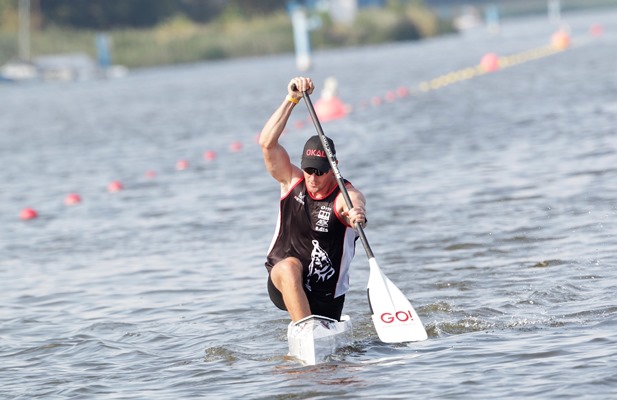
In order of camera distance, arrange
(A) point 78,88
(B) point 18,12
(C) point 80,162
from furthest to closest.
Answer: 1. (B) point 18,12
2. (A) point 78,88
3. (C) point 80,162

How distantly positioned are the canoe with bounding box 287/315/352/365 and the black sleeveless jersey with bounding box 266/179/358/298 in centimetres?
31

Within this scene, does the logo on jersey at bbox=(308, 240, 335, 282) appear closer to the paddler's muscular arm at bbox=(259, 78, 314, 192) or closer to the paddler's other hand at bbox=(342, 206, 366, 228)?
the paddler's other hand at bbox=(342, 206, 366, 228)

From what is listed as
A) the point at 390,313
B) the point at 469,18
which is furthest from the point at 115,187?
the point at 469,18

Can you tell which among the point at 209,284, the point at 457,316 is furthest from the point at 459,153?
the point at 457,316

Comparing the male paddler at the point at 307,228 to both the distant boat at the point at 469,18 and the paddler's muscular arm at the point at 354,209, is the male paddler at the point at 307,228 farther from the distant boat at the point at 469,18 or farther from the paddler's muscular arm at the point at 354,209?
the distant boat at the point at 469,18

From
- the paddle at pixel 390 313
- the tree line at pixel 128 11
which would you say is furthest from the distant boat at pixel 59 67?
the paddle at pixel 390 313

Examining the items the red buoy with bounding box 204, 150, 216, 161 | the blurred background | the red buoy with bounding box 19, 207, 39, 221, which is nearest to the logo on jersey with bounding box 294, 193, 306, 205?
the red buoy with bounding box 19, 207, 39, 221

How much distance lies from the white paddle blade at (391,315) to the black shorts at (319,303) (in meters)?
0.32

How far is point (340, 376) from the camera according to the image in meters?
9.24

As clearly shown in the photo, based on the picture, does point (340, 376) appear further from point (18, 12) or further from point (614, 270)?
point (18, 12)

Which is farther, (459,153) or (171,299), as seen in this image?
(459,153)

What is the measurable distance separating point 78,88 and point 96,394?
60.5 metres

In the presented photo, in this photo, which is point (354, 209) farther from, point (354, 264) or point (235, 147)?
point (235, 147)

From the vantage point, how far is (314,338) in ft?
31.1
